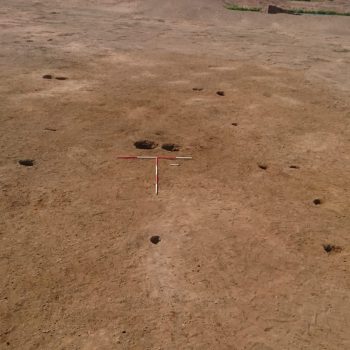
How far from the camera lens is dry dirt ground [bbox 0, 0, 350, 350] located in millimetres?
3455

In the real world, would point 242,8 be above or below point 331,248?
above

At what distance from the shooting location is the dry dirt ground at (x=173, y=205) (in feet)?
11.3

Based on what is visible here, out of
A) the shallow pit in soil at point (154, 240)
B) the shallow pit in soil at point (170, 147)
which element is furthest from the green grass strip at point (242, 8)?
the shallow pit in soil at point (154, 240)

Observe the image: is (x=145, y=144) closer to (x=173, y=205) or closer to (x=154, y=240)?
(x=173, y=205)

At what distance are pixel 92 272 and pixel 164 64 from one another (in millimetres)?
6773

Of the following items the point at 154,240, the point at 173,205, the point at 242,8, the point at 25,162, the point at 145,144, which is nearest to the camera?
the point at 154,240

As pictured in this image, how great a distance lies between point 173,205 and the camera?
4.87 metres

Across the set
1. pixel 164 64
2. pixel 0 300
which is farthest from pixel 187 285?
pixel 164 64

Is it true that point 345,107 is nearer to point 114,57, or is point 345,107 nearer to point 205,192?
point 205,192

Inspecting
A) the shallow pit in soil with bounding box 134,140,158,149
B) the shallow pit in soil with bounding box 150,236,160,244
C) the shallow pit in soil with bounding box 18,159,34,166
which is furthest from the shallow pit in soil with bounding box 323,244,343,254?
the shallow pit in soil with bounding box 18,159,34,166

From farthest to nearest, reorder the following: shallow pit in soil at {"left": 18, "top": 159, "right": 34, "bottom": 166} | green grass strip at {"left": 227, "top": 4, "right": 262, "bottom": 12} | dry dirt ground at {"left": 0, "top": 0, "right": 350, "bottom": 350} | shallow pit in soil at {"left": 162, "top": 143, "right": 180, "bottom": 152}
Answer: green grass strip at {"left": 227, "top": 4, "right": 262, "bottom": 12} < shallow pit in soil at {"left": 162, "top": 143, "right": 180, "bottom": 152} < shallow pit in soil at {"left": 18, "top": 159, "right": 34, "bottom": 166} < dry dirt ground at {"left": 0, "top": 0, "right": 350, "bottom": 350}

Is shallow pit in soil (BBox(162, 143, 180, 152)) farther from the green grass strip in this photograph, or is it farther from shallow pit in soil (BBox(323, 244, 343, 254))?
the green grass strip

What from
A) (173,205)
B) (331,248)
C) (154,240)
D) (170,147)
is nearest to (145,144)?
(170,147)

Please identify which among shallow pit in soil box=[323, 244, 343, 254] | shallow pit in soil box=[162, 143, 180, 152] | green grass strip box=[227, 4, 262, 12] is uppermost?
green grass strip box=[227, 4, 262, 12]
